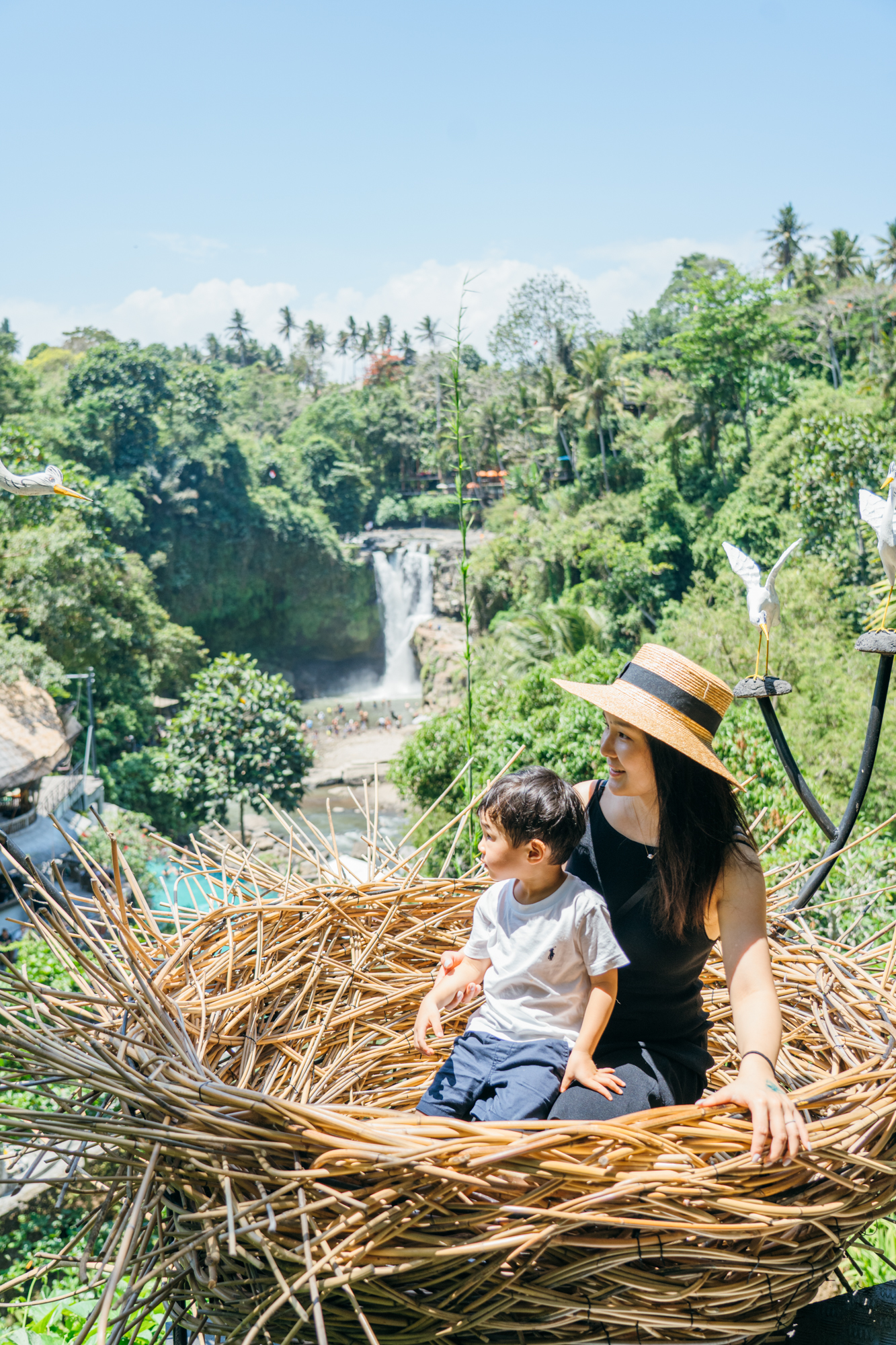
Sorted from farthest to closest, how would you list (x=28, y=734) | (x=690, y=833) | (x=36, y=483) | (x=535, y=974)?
(x=28, y=734) → (x=535, y=974) → (x=690, y=833) → (x=36, y=483)

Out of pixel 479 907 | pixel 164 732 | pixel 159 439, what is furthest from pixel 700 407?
pixel 479 907

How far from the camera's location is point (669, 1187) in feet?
3.53

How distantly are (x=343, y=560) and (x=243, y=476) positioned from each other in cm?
415

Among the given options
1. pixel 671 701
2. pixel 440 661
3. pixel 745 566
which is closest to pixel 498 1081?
pixel 671 701

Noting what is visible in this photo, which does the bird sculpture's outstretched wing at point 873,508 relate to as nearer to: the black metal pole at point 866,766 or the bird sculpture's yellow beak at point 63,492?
the black metal pole at point 866,766

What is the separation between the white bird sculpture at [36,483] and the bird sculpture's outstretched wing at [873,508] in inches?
55.8

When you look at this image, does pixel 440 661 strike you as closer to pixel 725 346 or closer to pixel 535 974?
pixel 725 346

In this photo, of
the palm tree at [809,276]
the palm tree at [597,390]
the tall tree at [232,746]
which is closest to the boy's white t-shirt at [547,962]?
the tall tree at [232,746]

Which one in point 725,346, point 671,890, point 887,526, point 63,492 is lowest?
point 671,890

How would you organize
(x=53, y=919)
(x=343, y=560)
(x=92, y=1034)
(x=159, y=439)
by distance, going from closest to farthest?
1. (x=92, y=1034)
2. (x=53, y=919)
3. (x=159, y=439)
4. (x=343, y=560)

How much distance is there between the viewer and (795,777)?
1799 millimetres

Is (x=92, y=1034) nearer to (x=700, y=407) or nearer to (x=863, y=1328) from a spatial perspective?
(x=863, y=1328)

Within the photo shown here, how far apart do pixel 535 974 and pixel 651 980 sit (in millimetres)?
229

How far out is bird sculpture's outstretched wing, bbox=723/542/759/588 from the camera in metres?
1.99
